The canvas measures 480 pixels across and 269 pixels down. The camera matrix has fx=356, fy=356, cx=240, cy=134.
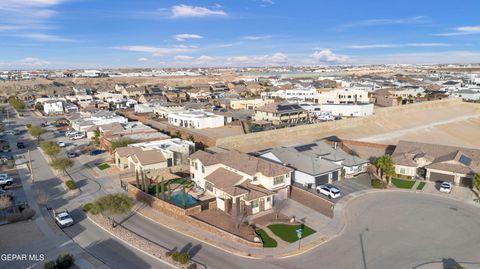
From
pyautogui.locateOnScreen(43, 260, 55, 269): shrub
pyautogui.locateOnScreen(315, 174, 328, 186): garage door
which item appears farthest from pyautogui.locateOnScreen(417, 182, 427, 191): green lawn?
pyautogui.locateOnScreen(43, 260, 55, 269): shrub

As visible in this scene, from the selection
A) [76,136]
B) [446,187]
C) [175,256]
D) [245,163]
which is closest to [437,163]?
[446,187]

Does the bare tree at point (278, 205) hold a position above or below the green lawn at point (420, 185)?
above

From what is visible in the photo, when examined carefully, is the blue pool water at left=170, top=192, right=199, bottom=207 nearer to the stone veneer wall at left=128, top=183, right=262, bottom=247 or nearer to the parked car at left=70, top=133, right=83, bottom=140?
the stone veneer wall at left=128, top=183, right=262, bottom=247

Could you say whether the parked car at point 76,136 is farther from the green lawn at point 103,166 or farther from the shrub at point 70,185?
the shrub at point 70,185

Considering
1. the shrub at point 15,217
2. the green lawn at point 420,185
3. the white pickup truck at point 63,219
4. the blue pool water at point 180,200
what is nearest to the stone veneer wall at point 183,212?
the blue pool water at point 180,200

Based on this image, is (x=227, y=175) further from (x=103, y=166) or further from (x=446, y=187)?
(x=446, y=187)
